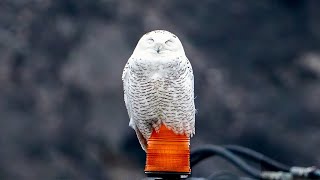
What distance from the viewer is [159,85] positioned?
1919mm

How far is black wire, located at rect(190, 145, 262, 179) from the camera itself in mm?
2850

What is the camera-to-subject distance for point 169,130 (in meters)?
2.00

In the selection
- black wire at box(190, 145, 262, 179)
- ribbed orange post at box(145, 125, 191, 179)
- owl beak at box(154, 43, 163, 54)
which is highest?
owl beak at box(154, 43, 163, 54)

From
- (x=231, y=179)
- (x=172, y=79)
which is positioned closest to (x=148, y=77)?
(x=172, y=79)

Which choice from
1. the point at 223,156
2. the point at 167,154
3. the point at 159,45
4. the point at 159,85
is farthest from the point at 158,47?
the point at 223,156

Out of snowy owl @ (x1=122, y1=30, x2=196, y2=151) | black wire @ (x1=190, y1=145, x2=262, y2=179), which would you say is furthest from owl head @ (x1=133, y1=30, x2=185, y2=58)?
black wire @ (x1=190, y1=145, x2=262, y2=179)

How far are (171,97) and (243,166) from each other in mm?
1022

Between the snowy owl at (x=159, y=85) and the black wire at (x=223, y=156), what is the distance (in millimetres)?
812

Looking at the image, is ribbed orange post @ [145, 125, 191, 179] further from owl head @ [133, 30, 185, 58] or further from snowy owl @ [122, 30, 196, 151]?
owl head @ [133, 30, 185, 58]

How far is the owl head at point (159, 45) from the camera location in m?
1.86

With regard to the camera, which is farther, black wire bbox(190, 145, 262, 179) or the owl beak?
black wire bbox(190, 145, 262, 179)

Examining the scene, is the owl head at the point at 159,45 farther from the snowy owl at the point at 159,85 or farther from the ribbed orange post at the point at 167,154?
the ribbed orange post at the point at 167,154

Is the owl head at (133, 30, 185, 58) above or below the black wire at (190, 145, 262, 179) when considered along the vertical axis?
above

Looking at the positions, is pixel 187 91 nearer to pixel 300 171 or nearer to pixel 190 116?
pixel 190 116
